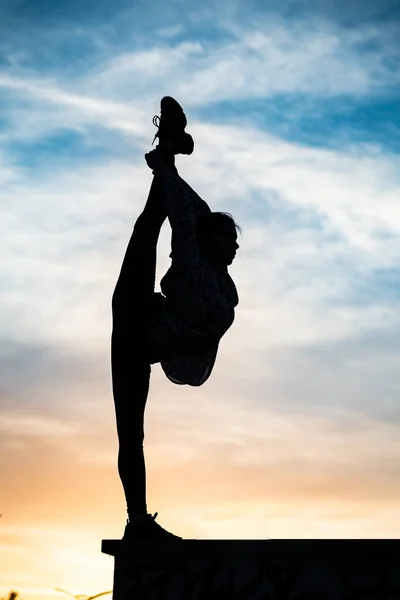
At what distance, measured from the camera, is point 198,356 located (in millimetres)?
6707

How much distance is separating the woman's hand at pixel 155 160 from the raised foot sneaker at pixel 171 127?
0.11m

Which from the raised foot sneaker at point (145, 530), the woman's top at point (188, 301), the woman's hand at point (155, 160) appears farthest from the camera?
the woman's hand at point (155, 160)

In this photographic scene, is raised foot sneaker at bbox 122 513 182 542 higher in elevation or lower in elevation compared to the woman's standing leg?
lower

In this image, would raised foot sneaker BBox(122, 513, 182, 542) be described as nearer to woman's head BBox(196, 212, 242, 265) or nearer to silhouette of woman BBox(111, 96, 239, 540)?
silhouette of woman BBox(111, 96, 239, 540)

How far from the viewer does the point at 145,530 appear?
6160 millimetres

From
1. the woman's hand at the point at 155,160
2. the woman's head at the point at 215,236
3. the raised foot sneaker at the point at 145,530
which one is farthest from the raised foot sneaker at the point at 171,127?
the raised foot sneaker at the point at 145,530

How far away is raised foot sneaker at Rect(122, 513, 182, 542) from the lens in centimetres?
610

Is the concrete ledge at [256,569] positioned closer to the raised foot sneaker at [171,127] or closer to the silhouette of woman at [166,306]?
the silhouette of woman at [166,306]

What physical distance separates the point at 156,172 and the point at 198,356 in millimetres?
1188

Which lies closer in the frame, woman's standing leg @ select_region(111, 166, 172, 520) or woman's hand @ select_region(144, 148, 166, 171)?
woman's standing leg @ select_region(111, 166, 172, 520)

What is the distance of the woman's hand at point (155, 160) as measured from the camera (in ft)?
22.3

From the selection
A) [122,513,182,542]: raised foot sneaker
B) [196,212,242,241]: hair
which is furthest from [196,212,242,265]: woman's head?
[122,513,182,542]: raised foot sneaker

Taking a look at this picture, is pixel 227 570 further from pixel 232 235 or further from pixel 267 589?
pixel 232 235

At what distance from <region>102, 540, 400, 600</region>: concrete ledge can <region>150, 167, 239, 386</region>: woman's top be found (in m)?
1.25
